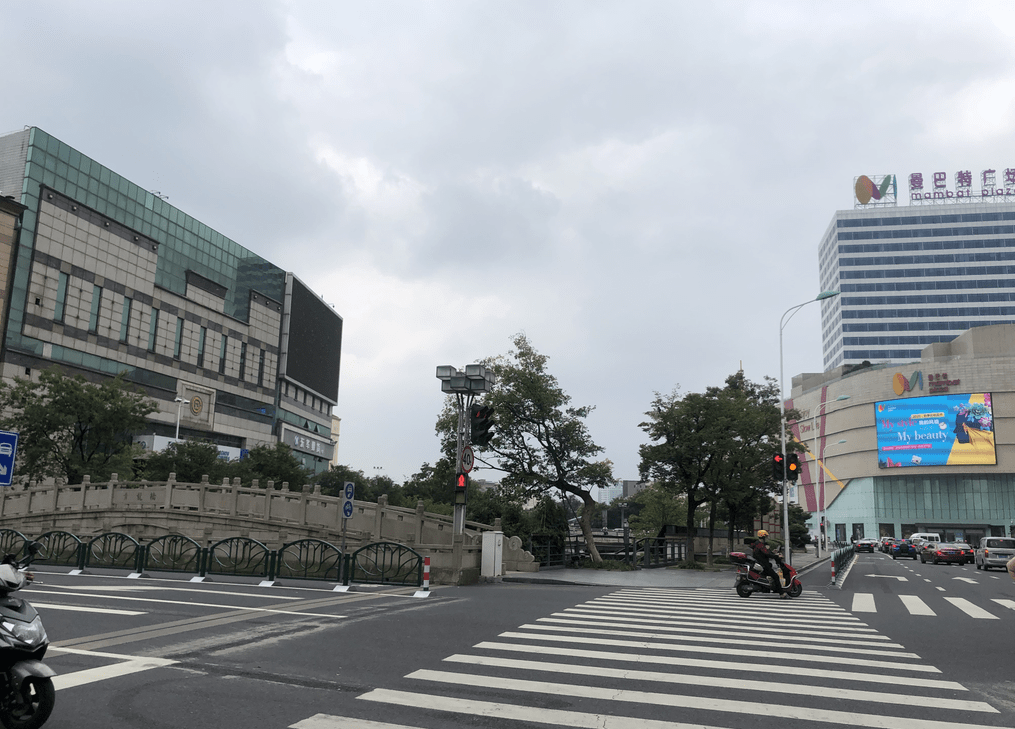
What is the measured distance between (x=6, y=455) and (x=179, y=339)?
2877 inches

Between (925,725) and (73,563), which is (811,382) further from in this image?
(925,725)

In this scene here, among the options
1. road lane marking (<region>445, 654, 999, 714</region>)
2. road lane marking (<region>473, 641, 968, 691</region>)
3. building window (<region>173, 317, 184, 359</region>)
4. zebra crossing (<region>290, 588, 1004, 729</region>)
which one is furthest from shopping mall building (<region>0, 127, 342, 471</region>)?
road lane marking (<region>445, 654, 999, 714</region>)

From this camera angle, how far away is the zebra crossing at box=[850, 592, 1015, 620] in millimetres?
14750

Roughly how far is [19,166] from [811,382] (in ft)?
359

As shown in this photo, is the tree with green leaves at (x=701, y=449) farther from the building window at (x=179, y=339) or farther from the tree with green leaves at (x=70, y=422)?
the building window at (x=179, y=339)

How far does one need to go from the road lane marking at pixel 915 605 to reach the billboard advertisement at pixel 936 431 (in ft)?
287

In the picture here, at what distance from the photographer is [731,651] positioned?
934cm

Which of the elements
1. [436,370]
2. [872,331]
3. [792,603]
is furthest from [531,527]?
[872,331]

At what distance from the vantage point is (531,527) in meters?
30.3

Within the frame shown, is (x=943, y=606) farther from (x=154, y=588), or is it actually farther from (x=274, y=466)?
(x=274, y=466)

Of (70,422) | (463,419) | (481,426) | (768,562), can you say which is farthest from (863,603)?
(70,422)

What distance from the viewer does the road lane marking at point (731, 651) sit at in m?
8.63

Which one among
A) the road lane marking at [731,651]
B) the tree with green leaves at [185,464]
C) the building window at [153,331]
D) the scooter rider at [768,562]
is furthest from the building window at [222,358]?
the road lane marking at [731,651]

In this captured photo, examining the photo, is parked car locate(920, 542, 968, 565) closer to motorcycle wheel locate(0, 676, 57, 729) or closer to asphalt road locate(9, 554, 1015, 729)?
asphalt road locate(9, 554, 1015, 729)
